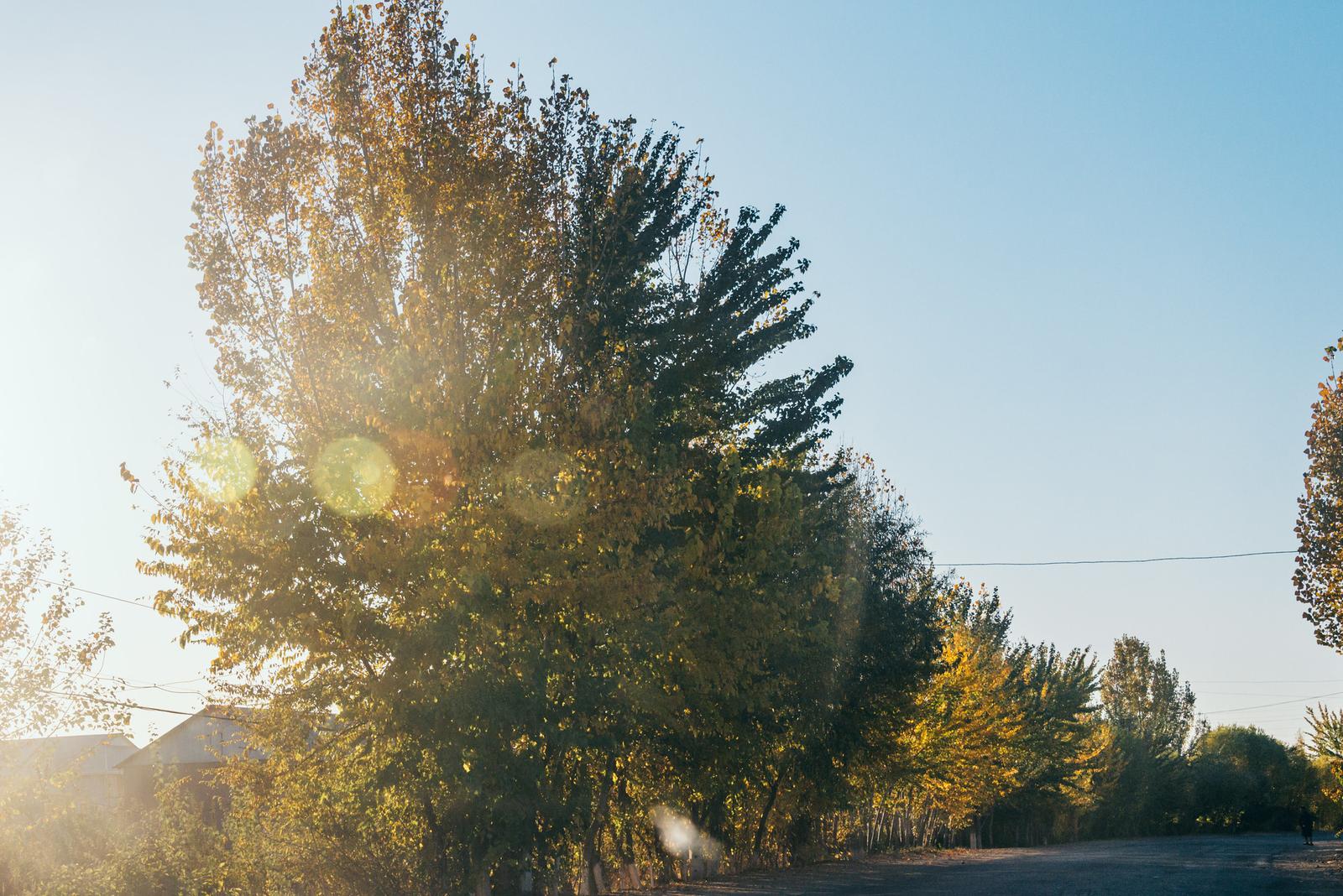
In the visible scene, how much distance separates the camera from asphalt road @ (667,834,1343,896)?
68.4 feet

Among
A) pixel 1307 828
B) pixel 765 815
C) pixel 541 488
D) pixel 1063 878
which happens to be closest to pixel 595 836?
pixel 541 488

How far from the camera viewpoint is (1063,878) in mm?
24250

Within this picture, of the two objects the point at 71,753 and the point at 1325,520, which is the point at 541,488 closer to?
the point at 1325,520

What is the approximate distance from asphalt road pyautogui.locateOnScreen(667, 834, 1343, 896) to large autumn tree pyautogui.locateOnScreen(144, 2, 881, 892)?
16.7 feet

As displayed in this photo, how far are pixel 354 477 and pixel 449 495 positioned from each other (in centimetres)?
123

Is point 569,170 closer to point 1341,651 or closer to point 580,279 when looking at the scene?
point 580,279

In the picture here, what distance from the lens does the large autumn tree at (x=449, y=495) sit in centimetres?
1467

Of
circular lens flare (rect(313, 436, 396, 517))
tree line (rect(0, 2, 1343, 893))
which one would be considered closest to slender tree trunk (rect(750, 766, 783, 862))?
tree line (rect(0, 2, 1343, 893))

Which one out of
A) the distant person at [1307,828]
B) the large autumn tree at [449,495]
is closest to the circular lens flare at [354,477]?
the large autumn tree at [449,495]

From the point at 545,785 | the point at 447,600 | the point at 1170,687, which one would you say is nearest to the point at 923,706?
the point at 545,785

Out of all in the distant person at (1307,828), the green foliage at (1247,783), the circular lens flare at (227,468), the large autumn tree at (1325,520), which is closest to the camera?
the circular lens flare at (227,468)

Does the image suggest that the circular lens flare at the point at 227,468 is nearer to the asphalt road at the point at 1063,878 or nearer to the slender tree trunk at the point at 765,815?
the asphalt road at the point at 1063,878

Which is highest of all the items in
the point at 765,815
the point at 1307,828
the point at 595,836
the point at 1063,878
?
the point at 595,836

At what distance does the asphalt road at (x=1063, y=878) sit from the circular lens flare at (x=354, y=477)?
10263mm
